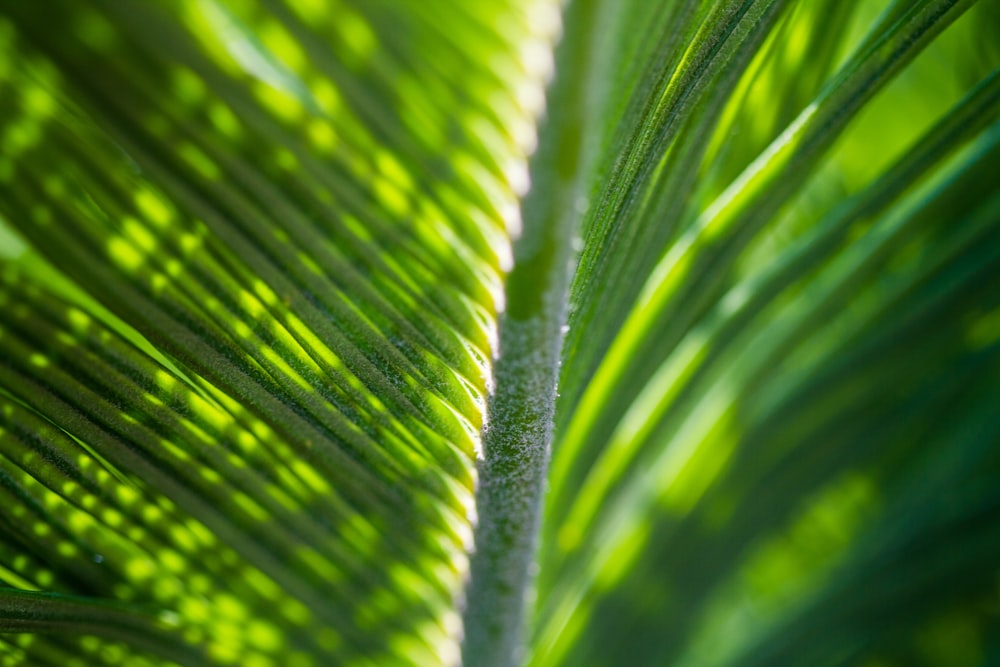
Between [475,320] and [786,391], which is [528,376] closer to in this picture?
[475,320]

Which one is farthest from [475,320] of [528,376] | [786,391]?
[786,391]

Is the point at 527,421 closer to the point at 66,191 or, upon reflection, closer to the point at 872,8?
the point at 66,191

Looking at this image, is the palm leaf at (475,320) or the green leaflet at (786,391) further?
the green leaflet at (786,391)

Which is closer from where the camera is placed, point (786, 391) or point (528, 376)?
point (528, 376)

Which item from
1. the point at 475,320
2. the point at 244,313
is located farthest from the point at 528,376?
the point at 244,313

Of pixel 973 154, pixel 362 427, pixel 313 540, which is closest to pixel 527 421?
pixel 362 427

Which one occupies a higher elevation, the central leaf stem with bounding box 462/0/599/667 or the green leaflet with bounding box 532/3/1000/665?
the green leaflet with bounding box 532/3/1000/665

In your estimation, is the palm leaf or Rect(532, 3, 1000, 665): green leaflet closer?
the palm leaf

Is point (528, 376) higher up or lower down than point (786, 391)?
lower down
